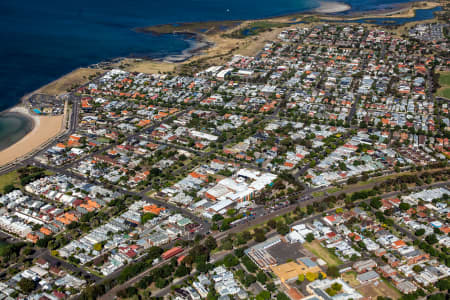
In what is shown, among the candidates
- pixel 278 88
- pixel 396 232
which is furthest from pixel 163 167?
pixel 278 88

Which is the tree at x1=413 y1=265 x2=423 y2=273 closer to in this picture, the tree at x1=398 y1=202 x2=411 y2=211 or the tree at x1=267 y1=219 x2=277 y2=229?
the tree at x1=398 y1=202 x2=411 y2=211

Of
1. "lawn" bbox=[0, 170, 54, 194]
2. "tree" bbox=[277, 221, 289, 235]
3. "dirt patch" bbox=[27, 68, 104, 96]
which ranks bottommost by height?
"tree" bbox=[277, 221, 289, 235]

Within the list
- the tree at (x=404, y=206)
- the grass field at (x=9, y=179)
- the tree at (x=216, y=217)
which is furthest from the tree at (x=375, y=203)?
the grass field at (x=9, y=179)

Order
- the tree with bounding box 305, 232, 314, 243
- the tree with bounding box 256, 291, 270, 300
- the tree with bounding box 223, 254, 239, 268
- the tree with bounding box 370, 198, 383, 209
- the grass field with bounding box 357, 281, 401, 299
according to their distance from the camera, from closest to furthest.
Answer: the tree with bounding box 256, 291, 270, 300
the grass field with bounding box 357, 281, 401, 299
the tree with bounding box 223, 254, 239, 268
the tree with bounding box 305, 232, 314, 243
the tree with bounding box 370, 198, 383, 209

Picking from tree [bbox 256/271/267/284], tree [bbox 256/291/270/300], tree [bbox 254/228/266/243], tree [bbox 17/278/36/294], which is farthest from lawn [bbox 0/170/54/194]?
tree [bbox 256/291/270/300]

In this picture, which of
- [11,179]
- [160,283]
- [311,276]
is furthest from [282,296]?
[11,179]

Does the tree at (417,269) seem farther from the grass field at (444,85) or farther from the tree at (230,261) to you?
the grass field at (444,85)
